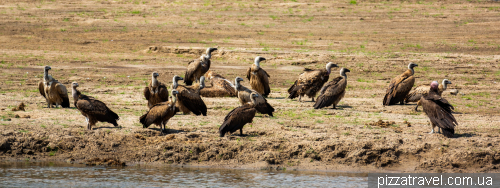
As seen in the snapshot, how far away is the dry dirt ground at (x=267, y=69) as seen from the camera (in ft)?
32.0

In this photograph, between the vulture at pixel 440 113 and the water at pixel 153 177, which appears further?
the vulture at pixel 440 113

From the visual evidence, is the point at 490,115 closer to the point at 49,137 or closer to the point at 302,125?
the point at 302,125

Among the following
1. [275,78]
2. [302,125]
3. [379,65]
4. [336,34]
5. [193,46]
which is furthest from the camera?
[336,34]

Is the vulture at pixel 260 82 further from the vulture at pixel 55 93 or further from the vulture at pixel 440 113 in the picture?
the vulture at pixel 440 113

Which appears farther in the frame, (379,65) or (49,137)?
(379,65)

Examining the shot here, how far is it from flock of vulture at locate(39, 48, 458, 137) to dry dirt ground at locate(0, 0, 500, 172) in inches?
10.3

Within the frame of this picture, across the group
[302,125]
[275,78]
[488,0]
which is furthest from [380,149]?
[488,0]

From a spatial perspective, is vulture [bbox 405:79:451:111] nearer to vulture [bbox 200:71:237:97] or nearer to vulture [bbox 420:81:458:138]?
vulture [bbox 420:81:458:138]

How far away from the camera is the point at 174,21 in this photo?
30141mm

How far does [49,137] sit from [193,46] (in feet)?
47.6

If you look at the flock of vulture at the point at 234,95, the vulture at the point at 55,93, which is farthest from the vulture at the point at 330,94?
the vulture at the point at 55,93

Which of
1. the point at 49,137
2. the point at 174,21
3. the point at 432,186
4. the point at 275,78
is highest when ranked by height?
the point at 174,21

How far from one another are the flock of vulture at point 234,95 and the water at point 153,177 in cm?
101

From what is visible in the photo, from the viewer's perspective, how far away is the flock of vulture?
994 centimetres
